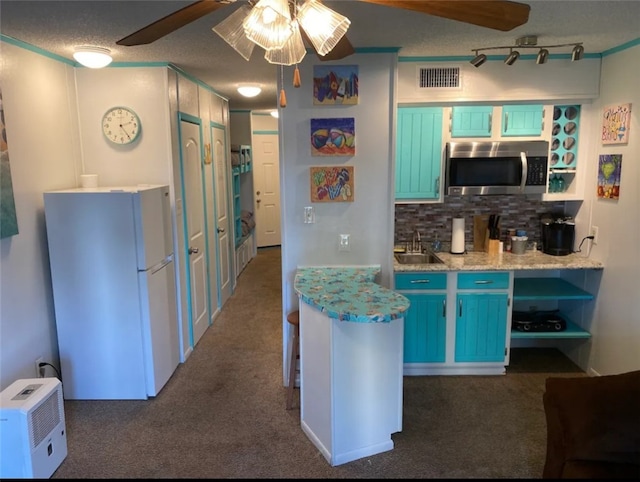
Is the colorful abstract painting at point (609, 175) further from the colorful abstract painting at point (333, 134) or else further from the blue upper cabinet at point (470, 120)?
the colorful abstract painting at point (333, 134)

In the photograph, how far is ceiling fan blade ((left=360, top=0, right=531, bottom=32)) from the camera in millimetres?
1538

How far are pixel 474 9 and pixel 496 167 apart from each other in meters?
2.16

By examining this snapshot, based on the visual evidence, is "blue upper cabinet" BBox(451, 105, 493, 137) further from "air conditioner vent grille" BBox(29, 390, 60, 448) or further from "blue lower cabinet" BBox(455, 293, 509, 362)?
"air conditioner vent grille" BBox(29, 390, 60, 448)

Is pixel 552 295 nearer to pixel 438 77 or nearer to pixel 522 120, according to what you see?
pixel 522 120

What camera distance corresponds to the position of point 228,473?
250 centimetres

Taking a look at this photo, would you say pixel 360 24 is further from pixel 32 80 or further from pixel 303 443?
pixel 303 443

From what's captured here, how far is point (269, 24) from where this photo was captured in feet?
5.18

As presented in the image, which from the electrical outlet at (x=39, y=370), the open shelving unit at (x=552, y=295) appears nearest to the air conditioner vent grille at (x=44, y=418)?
the electrical outlet at (x=39, y=370)

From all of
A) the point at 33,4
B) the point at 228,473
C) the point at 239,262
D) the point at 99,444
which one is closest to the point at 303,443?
the point at 228,473

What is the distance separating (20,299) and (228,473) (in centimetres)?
167

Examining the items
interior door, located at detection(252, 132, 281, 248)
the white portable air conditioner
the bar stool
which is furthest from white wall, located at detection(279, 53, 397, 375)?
interior door, located at detection(252, 132, 281, 248)

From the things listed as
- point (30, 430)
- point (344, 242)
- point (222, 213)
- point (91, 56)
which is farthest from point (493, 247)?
point (30, 430)

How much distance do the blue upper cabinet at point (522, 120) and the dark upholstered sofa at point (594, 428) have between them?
2055mm

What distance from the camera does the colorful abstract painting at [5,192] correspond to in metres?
2.63
